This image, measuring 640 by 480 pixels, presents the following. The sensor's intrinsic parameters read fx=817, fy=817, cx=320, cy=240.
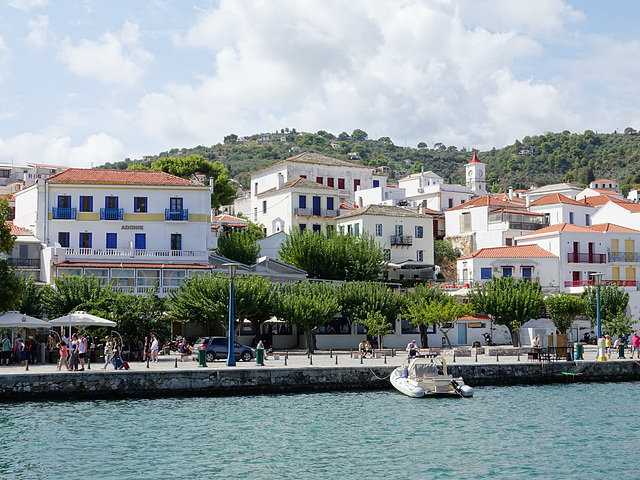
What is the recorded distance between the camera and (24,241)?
180ft

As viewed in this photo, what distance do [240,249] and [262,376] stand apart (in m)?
27.9

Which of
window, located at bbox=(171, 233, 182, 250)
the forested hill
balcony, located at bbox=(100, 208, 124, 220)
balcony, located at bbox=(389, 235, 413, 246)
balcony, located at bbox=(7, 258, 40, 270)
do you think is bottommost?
balcony, located at bbox=(7, 258, 40, 270)

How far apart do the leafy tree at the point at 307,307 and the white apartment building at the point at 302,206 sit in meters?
21.2

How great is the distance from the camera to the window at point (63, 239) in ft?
187

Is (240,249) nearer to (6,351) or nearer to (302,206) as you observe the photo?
(302,206)

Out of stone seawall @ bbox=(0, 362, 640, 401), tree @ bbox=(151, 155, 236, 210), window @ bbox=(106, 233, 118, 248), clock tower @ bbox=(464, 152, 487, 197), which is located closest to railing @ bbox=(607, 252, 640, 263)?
stone seawall @ bbox=(0, 362, 640, 401)

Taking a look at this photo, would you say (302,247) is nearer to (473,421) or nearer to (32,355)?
(32,355)

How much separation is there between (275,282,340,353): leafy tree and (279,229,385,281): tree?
11.0 m

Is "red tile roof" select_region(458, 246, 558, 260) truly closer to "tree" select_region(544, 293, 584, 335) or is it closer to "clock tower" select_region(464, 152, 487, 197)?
"tree" select_region(544, 293, 584, 335)

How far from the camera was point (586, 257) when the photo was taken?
6856 centimetres

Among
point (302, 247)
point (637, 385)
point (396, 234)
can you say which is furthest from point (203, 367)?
point (396, 234)

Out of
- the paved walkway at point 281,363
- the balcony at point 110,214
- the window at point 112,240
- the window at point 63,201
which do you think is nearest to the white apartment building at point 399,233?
the balcony at point 110,214

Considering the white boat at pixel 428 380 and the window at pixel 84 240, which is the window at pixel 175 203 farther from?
the white boat at pixel 428 380

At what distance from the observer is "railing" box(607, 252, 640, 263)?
2741 inches
